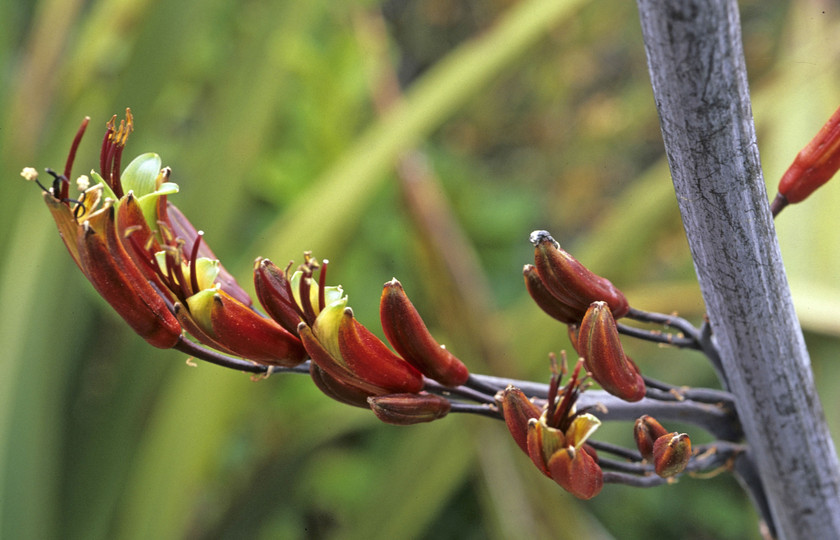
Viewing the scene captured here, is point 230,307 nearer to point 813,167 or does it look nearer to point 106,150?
point 106,150

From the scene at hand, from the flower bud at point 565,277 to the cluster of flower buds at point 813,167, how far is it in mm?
71

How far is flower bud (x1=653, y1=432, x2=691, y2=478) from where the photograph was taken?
222mm

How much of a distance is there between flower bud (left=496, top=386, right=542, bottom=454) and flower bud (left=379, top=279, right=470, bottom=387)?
0.03 meters

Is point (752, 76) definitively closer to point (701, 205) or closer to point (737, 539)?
point (737, 539)

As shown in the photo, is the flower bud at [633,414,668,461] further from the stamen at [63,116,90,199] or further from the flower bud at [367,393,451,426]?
the stamen at [63,116,90,199]

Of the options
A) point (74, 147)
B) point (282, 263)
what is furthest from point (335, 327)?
point (282, 263)

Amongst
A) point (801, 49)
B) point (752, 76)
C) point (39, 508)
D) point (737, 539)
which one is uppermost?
point (752, 76)

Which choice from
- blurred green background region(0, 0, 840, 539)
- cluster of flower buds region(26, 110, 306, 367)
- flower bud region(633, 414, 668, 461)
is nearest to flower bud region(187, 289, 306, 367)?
cluster of flower buds region(26, 110, 306, 367)

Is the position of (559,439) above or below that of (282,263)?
below

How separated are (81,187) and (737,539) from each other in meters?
1.25

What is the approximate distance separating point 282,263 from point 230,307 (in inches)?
18.9

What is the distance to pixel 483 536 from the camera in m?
1.20

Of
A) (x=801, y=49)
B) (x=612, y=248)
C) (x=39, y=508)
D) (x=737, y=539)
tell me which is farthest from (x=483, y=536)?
(x=801, y=49)

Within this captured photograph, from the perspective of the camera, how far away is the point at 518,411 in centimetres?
23
